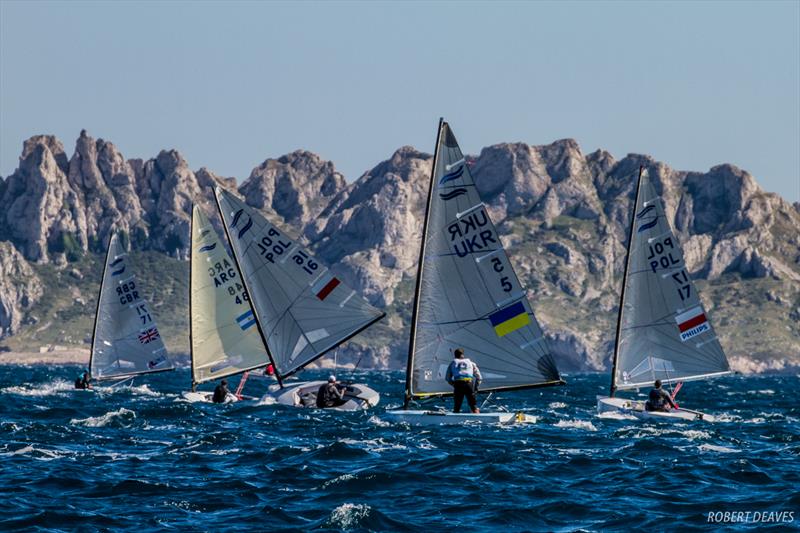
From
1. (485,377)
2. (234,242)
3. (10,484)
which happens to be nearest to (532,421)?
(485,377)

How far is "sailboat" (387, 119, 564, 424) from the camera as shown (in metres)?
36.6

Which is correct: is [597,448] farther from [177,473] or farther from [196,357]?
[196,357]

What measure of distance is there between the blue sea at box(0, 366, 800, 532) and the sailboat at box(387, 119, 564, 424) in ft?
5.26

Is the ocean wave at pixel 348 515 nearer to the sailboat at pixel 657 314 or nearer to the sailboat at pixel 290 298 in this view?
the sailboat at pixel 290 298

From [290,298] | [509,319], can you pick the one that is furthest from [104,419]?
[509,319]

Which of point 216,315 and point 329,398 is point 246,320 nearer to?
point 216,315

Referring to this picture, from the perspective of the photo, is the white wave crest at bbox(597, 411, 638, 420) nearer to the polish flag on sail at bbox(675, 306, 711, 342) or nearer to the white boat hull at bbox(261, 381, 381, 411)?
the polish flag on sail at bbox(675, 306, 711, 342)

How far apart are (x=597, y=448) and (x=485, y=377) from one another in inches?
210

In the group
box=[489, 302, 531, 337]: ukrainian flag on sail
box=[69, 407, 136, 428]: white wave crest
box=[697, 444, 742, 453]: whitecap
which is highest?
box=[489, 302, 531, 337]: ukrainian flag on sail

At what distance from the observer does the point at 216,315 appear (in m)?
54.7

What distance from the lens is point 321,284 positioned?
A: 4619cm

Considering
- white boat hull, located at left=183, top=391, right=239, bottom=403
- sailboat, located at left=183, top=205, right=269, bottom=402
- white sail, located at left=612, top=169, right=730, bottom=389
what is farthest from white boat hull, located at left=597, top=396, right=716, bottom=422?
white boat hull, located at left=183, top=391, right=239, bottom=403

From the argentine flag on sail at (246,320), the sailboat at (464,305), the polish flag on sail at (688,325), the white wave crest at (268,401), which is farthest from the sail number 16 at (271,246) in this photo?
the polish flag on sail at (688,325)

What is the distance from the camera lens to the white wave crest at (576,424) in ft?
133
